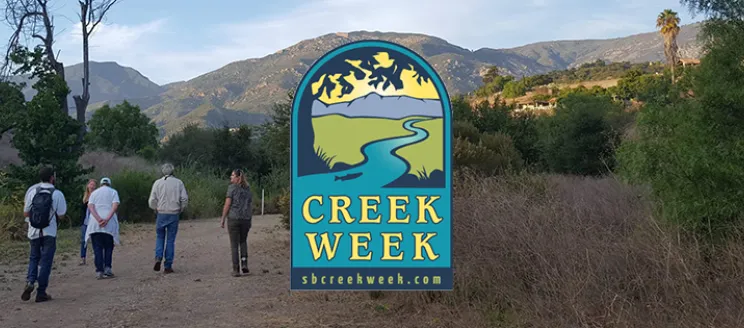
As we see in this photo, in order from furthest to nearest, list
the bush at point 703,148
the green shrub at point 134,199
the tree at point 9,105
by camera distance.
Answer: the green shrub at point 134,199 → the tree at point 9,105 → the bush at point 703,148

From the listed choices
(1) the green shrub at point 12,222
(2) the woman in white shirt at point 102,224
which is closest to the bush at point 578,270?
(2) the woman in white shirt at point 102,224

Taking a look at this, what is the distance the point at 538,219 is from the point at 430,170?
3.86 meters

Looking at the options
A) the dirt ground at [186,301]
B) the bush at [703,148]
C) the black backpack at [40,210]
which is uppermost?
the bush at [703,148]

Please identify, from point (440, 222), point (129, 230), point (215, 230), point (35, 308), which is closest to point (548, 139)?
point (215, 230)

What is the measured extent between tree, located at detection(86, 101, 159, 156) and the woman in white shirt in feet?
177

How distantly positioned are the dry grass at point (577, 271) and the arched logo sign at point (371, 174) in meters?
2.13

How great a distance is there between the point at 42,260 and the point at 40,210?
681mm

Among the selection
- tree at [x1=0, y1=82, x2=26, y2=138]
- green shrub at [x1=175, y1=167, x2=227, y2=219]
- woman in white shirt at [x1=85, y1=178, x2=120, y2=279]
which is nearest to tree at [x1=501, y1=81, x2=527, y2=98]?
green shrub at [x1=175, y1=167, x2=227, y2=219]

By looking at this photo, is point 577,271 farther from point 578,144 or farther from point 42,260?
point 578,144

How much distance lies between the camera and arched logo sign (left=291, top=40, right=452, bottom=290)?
15.4ft

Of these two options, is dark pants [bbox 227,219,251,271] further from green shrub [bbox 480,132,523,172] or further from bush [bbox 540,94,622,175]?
bush [bbox 540,94,622,175]

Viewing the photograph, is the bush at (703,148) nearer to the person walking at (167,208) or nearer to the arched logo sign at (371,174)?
the arched logo sign at (371,174)

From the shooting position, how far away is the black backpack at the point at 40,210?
1025cm

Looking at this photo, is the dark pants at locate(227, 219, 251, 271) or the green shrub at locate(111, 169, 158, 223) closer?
the dark pants at locate(227, 219, 251, 271)
